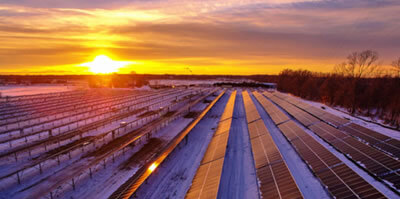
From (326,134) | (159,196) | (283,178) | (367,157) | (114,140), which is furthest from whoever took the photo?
(114,140)

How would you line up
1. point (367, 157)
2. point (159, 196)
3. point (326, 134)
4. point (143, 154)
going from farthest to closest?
point (326, 134) < point (143, 154) < point (367, 157) < point (159, 196)

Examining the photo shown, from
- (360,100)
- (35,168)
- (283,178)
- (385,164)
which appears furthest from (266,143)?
(360,100)

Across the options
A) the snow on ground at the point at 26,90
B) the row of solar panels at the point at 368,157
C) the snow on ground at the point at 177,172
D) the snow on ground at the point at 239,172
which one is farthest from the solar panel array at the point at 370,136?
the snow on ground at the point at 26,90

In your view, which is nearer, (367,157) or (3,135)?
(367,157)

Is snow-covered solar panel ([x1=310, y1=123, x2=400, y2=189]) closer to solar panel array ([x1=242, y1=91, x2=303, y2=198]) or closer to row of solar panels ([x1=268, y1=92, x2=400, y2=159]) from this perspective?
row of solar panels ([x1=268, y1=92, x2=400, y2=159])

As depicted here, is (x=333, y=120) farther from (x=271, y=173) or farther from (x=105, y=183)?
(x=105, y=183)

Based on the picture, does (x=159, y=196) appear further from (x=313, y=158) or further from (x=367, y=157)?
(x=367, y=157)

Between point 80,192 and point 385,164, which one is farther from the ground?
point 385,164

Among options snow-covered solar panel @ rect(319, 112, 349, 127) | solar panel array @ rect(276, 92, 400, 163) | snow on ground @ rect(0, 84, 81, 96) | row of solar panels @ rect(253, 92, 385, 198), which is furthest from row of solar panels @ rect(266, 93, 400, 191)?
snow on ground @ rect(0, 84, 81, 96)
